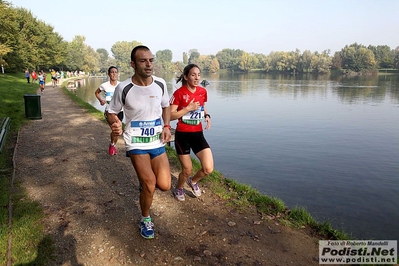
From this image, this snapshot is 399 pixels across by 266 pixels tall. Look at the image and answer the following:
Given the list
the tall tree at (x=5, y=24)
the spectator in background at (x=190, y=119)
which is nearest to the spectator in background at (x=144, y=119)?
the spectator in background at (x=190, y=119)

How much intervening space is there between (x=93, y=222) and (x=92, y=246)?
0.61 meters

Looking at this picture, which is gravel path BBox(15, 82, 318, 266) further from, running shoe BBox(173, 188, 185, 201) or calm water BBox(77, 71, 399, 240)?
calm water BBox(77, 71, 399, 240)

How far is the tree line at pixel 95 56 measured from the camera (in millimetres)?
39969

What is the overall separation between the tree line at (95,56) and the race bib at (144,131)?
2846 millimetres

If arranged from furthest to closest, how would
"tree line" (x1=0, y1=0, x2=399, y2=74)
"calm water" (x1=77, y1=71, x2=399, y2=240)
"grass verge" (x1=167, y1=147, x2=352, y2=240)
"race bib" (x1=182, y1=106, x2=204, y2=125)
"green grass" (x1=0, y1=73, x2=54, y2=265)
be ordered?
"tree line" (x1=0, y1=0, x2=399, y2=74)
"calm water" (x1=77, y1=71, x2=399, y2=240)
"race bib" (x1=182, y1=106, x2=204, y2=125)
"grass verge" (x1=167, y1=147, x2=352, y2=240)
"green grass" (x1=0, y1=73, x2=54, y2=265)

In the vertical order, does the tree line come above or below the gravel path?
above

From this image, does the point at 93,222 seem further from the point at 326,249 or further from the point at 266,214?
the point at 326,249

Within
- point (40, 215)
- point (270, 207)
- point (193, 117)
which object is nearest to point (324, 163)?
point (270, 207)

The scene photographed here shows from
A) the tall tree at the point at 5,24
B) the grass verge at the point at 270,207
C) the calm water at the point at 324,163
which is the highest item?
the tall tree at the point at 5,24

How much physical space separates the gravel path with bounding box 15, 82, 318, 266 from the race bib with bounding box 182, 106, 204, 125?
143cm

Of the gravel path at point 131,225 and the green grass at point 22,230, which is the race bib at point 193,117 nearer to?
the gravel path at point 131,225

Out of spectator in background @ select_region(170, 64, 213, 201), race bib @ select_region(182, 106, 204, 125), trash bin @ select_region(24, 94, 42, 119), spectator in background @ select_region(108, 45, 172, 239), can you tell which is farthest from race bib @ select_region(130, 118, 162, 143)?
trash bin @ select_region(24, 94, 42, 119)

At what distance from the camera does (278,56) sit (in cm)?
13838

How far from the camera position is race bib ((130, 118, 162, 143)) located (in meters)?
3.88
